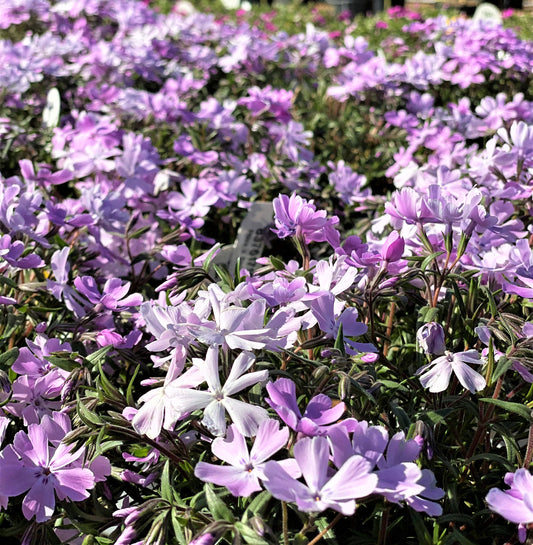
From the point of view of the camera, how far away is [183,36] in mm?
4352

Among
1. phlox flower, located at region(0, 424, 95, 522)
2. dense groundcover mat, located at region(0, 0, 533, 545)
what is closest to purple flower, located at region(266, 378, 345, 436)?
dense groundcover mat, located at region(0, 0, 533, 545)

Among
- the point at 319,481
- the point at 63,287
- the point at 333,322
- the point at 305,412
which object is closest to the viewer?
the point at 319,481

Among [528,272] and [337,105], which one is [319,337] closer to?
[528,272]

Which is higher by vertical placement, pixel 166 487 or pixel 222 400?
pixel 222 400

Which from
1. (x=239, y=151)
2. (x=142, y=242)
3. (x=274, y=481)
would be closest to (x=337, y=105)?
(x=239, y=151)

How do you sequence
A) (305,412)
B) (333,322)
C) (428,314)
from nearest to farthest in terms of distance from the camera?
(305,412)
(333,322)
(428,314)

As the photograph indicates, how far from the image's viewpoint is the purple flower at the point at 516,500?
86cm

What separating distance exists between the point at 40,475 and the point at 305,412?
0.45 meters

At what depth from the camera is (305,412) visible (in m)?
0.95

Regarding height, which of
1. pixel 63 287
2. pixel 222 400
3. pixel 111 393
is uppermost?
pixel 222 400

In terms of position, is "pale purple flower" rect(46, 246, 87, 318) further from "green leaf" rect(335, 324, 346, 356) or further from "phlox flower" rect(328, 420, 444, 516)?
"phlox flower" rect(328, 420, 444, 516)

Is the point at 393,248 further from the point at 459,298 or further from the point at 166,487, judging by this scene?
the point at 166,487

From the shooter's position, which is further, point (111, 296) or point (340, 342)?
point (111, 296)

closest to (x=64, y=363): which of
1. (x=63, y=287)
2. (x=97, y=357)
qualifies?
(x=97, y=357)
